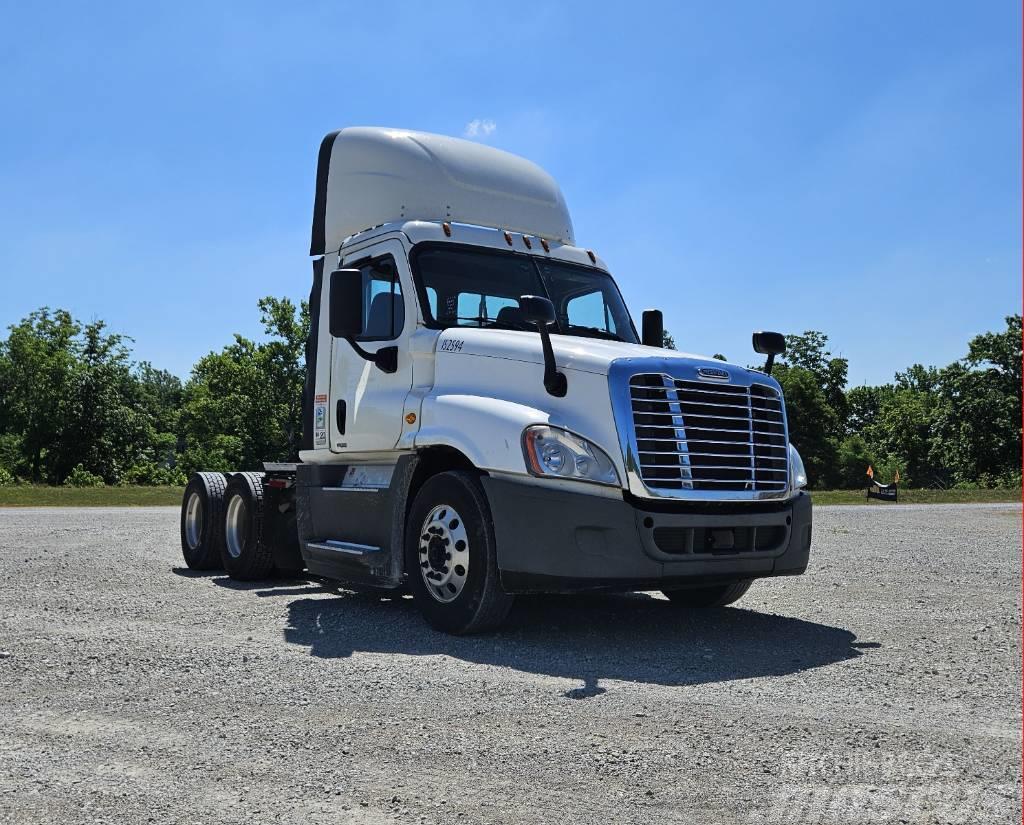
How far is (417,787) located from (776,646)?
376 centimetres

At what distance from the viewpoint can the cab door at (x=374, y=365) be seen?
314 inches

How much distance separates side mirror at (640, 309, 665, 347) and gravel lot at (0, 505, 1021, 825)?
2408mm

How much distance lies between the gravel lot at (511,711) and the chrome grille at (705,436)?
114cm

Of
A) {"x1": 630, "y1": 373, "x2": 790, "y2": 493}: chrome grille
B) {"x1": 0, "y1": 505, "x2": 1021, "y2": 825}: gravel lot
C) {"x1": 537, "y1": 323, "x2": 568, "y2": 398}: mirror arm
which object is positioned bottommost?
{"x1": 0, "y1": 505, "x2": 1021, "y2": 825}: gravel lot

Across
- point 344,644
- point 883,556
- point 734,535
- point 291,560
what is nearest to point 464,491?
point 344,644

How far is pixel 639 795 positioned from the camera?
12.0 ft

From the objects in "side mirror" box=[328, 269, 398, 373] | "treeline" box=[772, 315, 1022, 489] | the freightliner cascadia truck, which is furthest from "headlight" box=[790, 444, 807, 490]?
"treeline" box=[772, 315, 1022, 489]

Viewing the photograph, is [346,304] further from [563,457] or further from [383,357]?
[563,457]

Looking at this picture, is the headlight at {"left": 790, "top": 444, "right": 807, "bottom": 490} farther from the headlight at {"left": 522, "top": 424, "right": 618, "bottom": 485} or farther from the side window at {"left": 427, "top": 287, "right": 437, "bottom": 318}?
the side window at {"left": 427, "top": 287, "right": 437, "bottom": 318}

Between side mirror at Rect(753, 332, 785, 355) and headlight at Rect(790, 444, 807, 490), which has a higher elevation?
side mirror at Rect(753, 332, 785, 355)

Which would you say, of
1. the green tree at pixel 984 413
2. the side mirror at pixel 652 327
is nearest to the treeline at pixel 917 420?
the green tree at pixel 984 413

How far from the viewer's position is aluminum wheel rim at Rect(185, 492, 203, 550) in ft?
37.0

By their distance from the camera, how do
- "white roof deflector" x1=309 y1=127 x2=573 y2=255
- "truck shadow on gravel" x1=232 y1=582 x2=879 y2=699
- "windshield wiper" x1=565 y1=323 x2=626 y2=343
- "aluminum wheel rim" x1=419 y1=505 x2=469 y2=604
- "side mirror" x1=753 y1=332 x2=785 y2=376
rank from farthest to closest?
"white roof deflector" x1=309 y1=127 x2=573 y2=255 < "windshield wiper" x1=565 y1=323 x2=626 y2=343 < "side mirror" x1=753 y1=332 x2=785 y2=376 < "aluminum wheel rim" x1=419 y1=505 x2=469 y2=604 < "truck shadow on gravel" x1=232 y1=582 x2=879 y2=699

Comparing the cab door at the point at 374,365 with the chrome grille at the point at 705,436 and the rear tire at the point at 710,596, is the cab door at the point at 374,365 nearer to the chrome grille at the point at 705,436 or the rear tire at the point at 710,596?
the chrome grille at the point at 705,436
